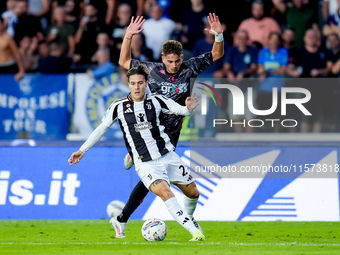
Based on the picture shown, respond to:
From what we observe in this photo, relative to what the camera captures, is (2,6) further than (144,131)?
Yes

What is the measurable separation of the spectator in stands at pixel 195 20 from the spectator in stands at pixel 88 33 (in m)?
1.59

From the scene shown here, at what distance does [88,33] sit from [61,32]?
0.67 m

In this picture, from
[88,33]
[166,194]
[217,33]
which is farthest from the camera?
[88,33]

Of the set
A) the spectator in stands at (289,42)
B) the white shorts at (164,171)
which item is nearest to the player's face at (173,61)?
the white shorts at (164,171)

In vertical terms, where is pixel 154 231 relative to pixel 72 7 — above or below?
below

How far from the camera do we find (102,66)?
1242 centimetres

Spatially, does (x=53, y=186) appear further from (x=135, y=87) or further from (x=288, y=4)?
(x=288, y=4)

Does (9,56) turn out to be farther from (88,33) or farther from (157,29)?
(157,29)

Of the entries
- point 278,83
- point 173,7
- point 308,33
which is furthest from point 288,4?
point 278,83

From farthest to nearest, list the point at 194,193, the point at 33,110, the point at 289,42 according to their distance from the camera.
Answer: the point at 289,42 < the point at 33,110 < the point at 194,193

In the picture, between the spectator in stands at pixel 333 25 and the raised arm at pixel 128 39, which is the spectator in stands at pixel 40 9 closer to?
the spectator in stands at pixel 333 25

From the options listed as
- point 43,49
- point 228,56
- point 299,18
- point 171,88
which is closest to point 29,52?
point 43,49

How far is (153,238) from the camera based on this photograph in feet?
28.2

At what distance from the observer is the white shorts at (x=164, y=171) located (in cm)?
857
